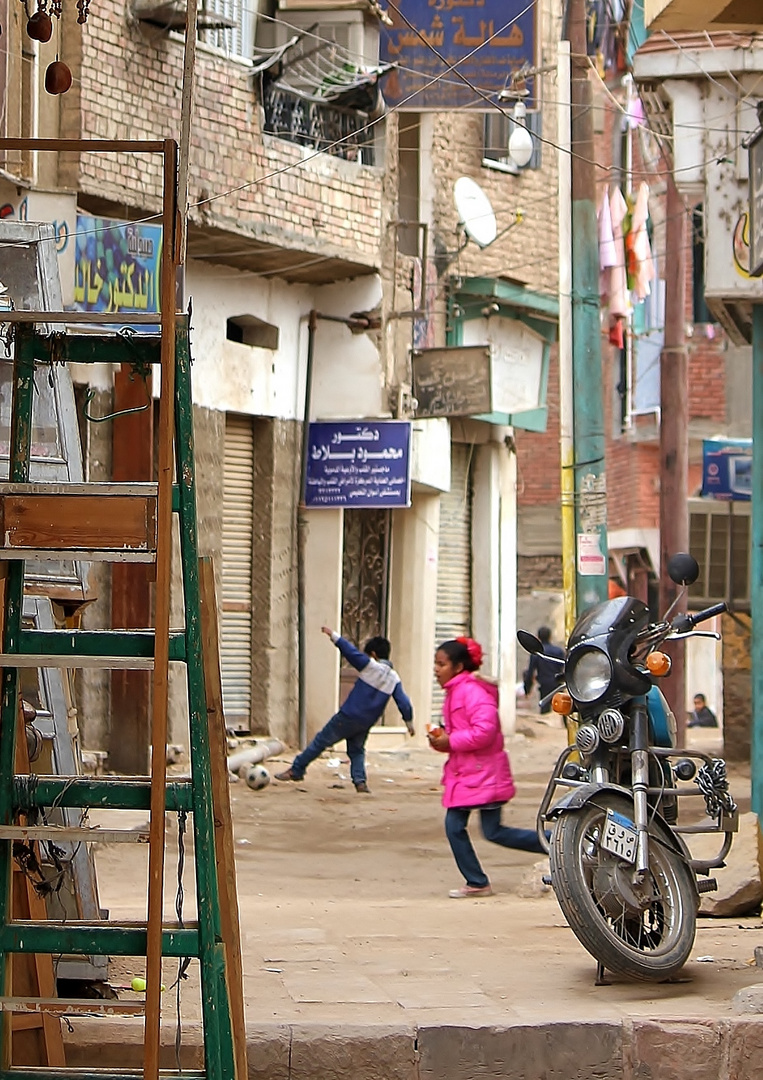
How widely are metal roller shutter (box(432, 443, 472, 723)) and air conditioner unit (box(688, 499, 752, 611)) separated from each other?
2822 millimetres

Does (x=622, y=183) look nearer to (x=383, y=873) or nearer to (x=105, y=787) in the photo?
(x=383, y=873)

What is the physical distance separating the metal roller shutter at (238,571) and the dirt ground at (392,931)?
309cm

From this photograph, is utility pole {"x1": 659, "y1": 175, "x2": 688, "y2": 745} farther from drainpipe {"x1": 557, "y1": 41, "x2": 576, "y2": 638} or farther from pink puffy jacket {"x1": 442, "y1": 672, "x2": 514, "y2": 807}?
pink puffy jacket {"x1": 442, "y1": 672, "x2": 514, "y2": 807}

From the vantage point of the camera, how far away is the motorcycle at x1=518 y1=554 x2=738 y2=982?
6129mm

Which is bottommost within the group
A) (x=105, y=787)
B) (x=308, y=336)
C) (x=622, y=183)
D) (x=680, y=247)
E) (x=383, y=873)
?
(x=383, y=873)

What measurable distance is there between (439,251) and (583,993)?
1486cm

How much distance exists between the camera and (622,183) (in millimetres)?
25859

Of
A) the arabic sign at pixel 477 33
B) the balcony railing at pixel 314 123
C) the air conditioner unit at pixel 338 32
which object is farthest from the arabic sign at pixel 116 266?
the air conditioner unit at pixel 338 32

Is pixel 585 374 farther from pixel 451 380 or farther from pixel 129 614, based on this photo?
pixel 451 380

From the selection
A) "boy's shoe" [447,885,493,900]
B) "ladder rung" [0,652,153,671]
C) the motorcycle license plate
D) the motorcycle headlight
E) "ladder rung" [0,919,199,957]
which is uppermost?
"ladder rung" [0,652,153,671]

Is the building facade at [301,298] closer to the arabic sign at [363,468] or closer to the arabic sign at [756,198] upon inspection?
the arabic sign at [363,468]

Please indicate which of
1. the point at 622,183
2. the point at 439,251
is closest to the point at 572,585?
the point at 439,251

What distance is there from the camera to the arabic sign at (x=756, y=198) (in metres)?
8.28

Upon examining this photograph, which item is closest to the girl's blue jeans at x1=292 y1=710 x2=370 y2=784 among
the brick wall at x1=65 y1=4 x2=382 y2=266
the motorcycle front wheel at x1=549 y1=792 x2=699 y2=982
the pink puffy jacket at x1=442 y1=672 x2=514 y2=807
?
the brick wall at x1=65 y1=4 x2=382 y2=266
